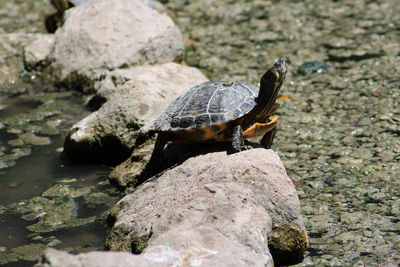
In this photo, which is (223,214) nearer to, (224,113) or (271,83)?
(224,113)

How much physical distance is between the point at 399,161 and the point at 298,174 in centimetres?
96

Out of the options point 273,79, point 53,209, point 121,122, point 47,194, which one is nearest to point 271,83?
point 273,79

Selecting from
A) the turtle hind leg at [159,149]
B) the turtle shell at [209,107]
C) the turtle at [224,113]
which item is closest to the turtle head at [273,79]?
the turtle at [224,113]

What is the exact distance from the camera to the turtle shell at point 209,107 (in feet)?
16.0

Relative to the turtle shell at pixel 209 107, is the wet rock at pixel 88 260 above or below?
above

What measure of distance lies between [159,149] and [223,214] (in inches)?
60.8

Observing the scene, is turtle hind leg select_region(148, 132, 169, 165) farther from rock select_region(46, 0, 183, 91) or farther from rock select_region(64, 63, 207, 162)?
rock select_region(46, 0, 183, 91)

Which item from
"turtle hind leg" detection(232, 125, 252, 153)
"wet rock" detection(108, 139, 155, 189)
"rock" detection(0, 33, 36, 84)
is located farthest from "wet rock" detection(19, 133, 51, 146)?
"turtle hind leg" detection(232, 125, 252, 153)

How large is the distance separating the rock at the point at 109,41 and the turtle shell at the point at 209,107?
8.45ft

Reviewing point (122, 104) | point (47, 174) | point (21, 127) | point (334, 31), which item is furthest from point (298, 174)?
point (334, 31)

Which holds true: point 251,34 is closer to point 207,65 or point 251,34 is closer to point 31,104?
point 207,65

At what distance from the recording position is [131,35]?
7.82m

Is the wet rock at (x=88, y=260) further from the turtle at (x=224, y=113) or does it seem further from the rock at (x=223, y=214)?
the turtle at (x=224, y=113)

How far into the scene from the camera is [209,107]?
4957mm
